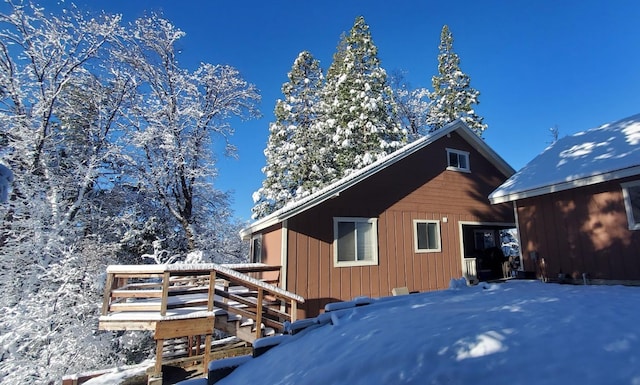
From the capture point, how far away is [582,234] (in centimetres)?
684

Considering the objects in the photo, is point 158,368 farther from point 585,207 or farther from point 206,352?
point 585,207

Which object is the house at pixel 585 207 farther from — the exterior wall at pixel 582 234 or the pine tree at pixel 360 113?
the pine tree at pixel 360 113

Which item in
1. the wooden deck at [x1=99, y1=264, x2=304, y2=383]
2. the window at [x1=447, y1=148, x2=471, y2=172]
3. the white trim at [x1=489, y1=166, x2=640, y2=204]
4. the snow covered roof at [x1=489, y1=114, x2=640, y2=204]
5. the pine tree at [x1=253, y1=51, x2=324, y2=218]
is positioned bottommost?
the wooden deck at [x1=99, y1=264, x2=304, y2=383]

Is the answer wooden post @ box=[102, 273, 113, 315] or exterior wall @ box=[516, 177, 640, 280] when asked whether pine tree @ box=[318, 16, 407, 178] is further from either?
wooden post @ box=[102, 273, 113, 315]

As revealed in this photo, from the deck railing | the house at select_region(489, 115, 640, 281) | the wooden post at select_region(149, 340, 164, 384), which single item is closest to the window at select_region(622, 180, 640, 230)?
the house at select_region(489, 115, 640, 281)

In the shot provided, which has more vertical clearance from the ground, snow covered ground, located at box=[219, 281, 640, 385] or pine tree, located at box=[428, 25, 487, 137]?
pine tree, located at box=[428, 25, 487, 137]

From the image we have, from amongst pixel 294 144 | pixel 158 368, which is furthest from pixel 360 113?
pixel 158 368

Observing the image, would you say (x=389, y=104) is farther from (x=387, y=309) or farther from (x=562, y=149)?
(x=387, y=309)

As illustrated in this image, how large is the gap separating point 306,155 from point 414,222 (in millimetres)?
9986

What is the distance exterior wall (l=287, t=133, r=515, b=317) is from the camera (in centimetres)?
877

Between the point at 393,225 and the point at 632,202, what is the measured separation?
542 cm

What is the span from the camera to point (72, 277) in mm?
10164

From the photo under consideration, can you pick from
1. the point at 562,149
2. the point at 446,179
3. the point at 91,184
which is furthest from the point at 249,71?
the point at 562,149

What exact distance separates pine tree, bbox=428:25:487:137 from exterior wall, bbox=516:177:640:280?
14.6 meters
